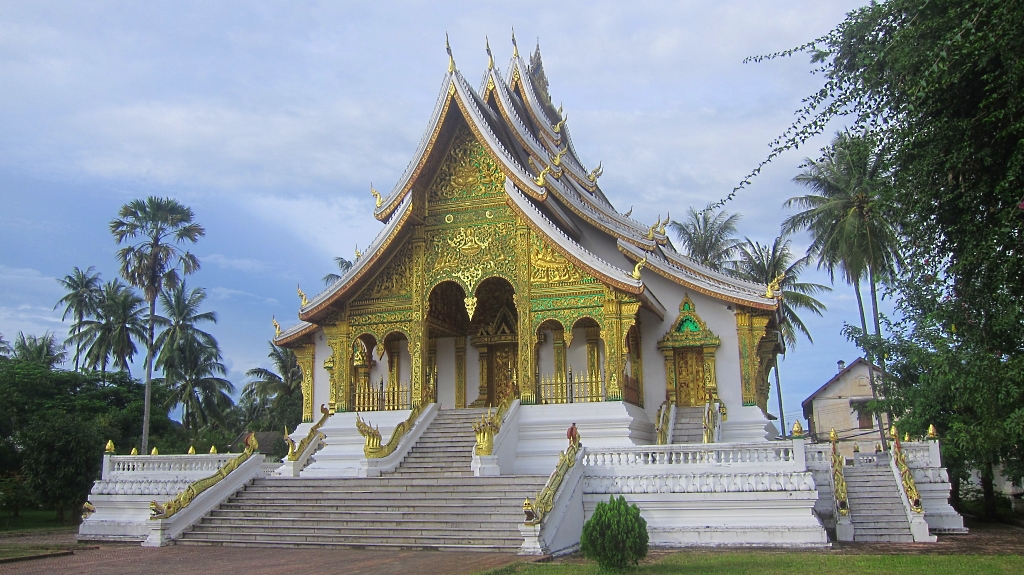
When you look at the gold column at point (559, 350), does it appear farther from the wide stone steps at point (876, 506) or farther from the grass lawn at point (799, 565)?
the grass lawn at point (799, 565)

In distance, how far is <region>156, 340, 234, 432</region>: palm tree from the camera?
129ft

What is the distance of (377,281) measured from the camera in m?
16.8

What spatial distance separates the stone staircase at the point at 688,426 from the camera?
15487mm

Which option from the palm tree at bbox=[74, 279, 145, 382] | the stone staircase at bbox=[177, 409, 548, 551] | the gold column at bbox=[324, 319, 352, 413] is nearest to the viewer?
the stone staircase at bbox=[177, 409, 548, 551]

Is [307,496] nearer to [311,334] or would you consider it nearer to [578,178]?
[311,334]

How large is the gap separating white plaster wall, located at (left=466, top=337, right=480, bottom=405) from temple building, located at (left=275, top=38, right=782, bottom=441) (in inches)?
1.3

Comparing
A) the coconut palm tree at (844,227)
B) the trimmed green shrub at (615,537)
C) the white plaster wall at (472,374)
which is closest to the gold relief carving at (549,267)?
the white plaster wall at (472,374)

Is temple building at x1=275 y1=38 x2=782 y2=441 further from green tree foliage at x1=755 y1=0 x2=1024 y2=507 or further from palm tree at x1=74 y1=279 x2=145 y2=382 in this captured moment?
palm tree at x1=74 y1=279 x2=145 y2=382

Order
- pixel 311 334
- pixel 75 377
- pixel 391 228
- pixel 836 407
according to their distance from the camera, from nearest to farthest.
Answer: pixel 391 228 < pixel 311 334 < pixel 75 377 < pixel 836 407

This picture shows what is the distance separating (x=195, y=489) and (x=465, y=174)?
8093mm

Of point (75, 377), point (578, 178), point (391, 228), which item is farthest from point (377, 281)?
point (75, 377)

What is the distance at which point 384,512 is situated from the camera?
38.4 ft

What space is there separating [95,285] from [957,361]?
42127 millimetres

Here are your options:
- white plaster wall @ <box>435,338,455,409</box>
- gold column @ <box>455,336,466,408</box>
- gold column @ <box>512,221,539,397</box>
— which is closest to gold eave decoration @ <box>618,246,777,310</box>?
gold column @ <box>512,221,539,397</box>
